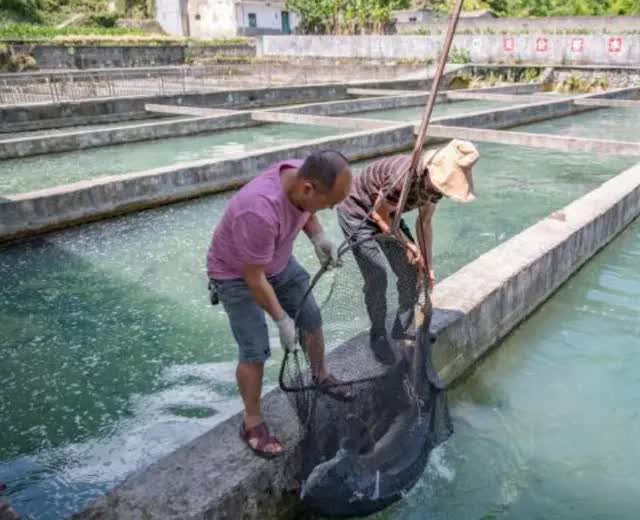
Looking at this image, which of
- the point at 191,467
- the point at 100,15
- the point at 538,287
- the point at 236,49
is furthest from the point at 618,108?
the point at 100,15

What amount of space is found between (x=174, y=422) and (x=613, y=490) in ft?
8.01

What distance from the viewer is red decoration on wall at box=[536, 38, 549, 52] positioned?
25206mm

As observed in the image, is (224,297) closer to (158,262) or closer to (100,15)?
A: (158,262)

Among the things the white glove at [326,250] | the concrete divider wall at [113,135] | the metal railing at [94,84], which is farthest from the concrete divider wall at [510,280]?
the metal railing at [94,84]

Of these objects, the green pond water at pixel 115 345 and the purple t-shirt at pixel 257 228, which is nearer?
the purple t-shirt at pixel 257 228

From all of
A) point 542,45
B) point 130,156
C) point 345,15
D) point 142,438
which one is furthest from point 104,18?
point 142,438

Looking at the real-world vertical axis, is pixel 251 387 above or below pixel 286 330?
below

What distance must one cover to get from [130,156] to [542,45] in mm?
19876

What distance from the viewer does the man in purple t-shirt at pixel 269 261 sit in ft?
7.54

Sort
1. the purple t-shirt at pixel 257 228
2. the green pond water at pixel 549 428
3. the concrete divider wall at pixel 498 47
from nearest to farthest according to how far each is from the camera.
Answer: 1. the purple t-shirt at pixel 257 228
2. the green pond water at pixel 549 428
3. the concrete divider wall at pixel 498 47

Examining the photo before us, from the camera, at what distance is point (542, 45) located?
83.1 feet

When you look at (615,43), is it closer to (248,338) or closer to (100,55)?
(100,55)

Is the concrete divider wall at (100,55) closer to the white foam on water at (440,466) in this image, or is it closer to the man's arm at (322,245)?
the man's arm at (322,245)

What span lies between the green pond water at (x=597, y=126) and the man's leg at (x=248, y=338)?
13124mm
